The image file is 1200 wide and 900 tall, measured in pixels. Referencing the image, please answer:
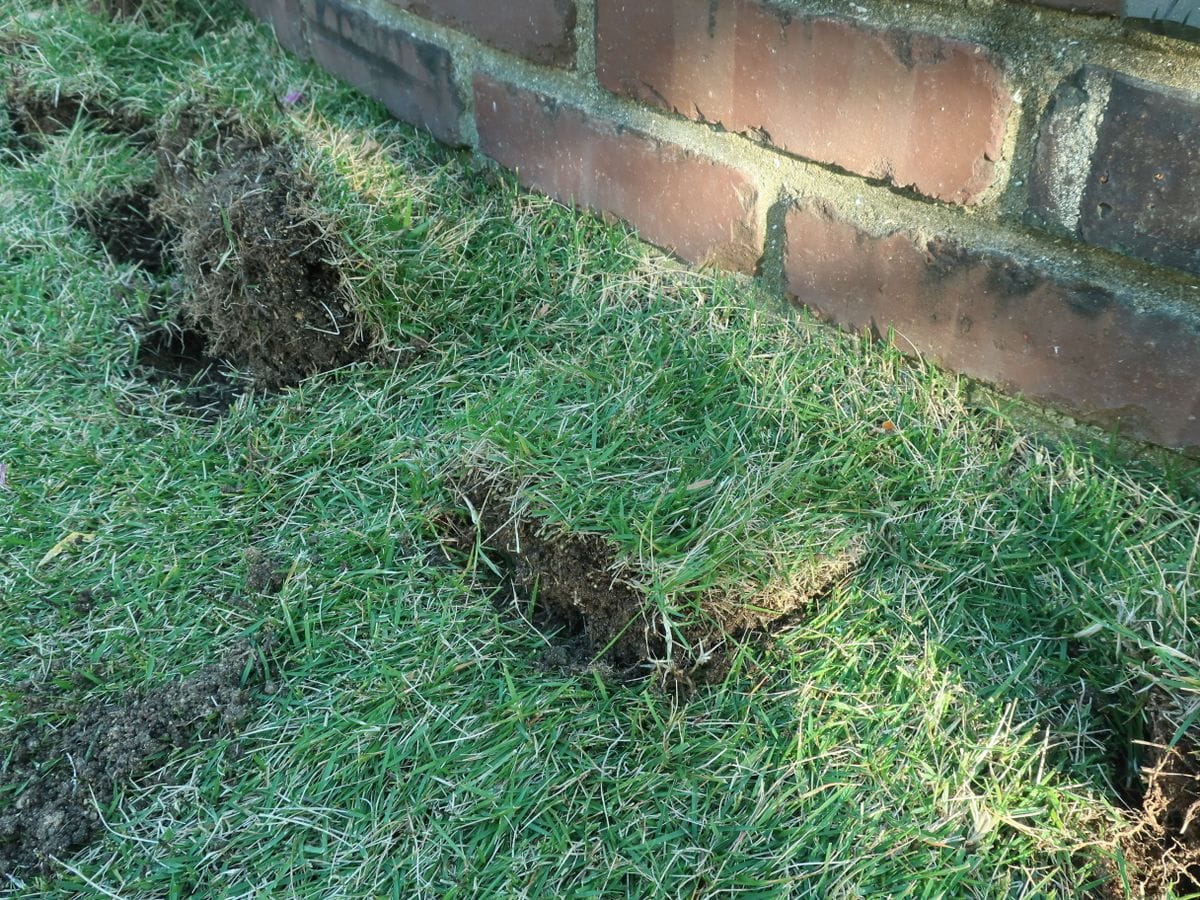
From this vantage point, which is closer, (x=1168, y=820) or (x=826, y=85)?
(x=1168, y=820)

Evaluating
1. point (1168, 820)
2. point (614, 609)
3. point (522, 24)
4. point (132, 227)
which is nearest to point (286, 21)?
point (132, 227)

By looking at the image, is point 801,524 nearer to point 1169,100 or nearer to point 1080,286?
point 1080,286

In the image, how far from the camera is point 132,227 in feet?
6.23

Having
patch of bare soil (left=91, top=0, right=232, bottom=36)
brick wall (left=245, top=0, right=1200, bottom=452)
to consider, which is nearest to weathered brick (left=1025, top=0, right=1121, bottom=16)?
brick wall (left=245, top=0, right=1200, bottom=452)

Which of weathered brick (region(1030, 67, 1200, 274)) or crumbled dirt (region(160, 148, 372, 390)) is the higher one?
weathered brick (region(1030, 67, 1200, 274))

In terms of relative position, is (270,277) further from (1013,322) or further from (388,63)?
(1013,322)

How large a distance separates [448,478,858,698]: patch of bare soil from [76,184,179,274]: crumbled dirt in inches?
37.5

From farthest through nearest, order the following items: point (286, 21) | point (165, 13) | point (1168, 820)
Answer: point (165, 13)
point (286, 21)
point (1168, 820)

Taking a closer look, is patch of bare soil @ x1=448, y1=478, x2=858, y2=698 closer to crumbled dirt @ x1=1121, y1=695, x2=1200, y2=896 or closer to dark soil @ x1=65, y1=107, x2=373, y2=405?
crumbled dirt @ x1=1121, y1=695, x2=1200, y2=896

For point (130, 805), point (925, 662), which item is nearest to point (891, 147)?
point (925, 662)

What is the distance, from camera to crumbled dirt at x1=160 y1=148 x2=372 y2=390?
5.03ft

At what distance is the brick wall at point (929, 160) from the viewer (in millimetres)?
1112

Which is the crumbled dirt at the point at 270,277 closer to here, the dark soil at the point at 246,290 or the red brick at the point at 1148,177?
the dark soil at the point at 246,290

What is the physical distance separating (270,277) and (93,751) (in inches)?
27.6
